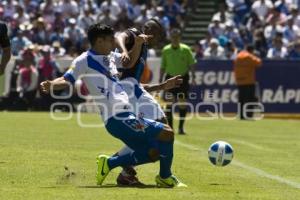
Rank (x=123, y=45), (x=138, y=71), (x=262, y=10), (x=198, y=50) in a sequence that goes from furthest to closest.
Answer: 1. (x=262, y=10)
2. (x=198, y=50)
3. (x=138, y=71)
4. (x=123, y=45)

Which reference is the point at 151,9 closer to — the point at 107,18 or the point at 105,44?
the point at 107,18

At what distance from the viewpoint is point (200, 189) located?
35.0 ft

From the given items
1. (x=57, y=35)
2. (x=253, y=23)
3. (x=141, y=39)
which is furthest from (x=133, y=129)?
(x=253, y=23)

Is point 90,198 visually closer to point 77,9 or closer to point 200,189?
point 200,189

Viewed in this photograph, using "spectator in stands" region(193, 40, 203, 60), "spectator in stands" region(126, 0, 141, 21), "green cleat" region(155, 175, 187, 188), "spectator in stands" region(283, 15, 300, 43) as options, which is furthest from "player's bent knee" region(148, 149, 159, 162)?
"spectator in stands" region(126, 0, 141, 21)

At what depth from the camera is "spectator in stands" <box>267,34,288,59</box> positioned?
29812mm

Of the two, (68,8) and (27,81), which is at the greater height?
(68,8)

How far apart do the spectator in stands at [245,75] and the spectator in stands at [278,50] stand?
7.82 feet

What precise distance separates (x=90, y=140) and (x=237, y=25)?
1563 centimetres

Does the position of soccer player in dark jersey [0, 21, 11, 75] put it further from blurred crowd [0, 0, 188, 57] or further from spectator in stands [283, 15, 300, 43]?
spectator in stands [283, 15, 300, 43]

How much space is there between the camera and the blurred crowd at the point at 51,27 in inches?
1130

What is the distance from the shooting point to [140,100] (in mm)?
11898

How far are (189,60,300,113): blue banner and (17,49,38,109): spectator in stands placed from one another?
4.79 meters

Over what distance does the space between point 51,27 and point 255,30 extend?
6685mm
